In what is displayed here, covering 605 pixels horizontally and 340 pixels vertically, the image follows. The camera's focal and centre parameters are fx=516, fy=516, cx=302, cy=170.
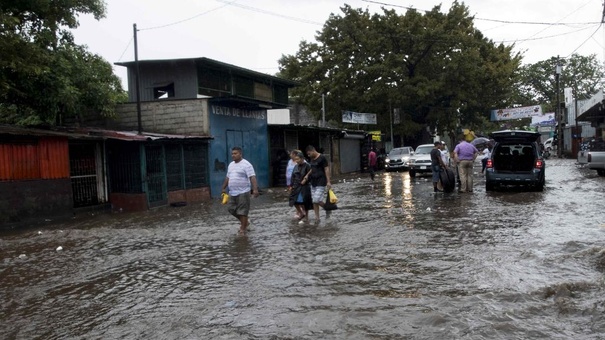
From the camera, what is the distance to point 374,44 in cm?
4016

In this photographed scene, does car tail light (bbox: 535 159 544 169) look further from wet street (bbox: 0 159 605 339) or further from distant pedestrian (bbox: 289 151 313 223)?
distant pedestrian (bbox: 289 151 313 223)

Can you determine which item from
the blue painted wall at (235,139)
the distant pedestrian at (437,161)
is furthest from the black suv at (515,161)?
the blue painted wall at (235,139)

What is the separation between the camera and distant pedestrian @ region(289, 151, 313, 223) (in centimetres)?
1149

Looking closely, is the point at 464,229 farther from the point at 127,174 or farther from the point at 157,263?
the point at 127,174

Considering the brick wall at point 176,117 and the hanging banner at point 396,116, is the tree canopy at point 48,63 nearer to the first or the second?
the brick wall at point 176,117

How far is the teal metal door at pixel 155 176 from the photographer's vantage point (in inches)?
687

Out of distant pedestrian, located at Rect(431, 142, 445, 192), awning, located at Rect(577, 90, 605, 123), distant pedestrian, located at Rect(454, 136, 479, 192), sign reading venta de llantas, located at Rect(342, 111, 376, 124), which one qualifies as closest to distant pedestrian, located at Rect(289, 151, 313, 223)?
distant pedestrian, located at Rect(431, 142, 445, 192)

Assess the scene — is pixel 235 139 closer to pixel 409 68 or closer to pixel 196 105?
pixel 196 105

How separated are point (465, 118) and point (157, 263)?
135ft

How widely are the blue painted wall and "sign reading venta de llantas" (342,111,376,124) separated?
13.8 metres

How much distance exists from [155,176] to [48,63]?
4.87m

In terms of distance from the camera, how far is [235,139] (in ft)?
75.9

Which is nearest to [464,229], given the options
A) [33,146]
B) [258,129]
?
[33,146]

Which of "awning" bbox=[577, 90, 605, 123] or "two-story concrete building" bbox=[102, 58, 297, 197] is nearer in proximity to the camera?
"two-story concrete building" bbox=[102, 58, 297, 197]
